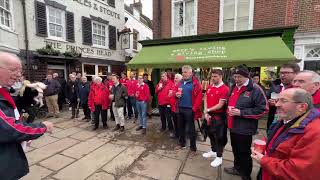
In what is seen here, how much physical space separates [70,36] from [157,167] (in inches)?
384

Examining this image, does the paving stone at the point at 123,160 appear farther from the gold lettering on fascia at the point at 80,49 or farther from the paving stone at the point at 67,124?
the gold lettering on fascia at the point at 80,49

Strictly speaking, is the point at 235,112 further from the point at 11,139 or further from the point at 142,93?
the point at 142,93

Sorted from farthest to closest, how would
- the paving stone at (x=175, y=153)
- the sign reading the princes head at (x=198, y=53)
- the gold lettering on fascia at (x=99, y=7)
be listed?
the gold lettering on fascia at (x=99, y=7) → the sign reading the princes head at (x=198, y=53) → the paving stone at (x=175, y=153)

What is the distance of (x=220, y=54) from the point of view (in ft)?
24.5

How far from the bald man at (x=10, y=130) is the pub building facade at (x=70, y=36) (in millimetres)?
8570

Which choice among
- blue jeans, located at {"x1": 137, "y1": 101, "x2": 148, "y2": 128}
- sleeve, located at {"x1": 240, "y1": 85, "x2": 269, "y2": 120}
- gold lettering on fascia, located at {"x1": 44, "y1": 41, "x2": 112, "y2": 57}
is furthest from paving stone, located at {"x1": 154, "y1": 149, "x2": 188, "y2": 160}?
gold lettering on fascia, located at {"x1": 44, "y1": 41, "x2": 112, "y2": 57}

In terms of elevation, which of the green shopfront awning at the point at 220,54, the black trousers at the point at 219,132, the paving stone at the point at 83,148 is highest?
the green shopfront awning at the point at 220,54

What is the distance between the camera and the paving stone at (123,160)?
3.83m

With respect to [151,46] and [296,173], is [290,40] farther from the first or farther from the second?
[296,173]

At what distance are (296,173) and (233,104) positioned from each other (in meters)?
1.90

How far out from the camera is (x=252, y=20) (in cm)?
816

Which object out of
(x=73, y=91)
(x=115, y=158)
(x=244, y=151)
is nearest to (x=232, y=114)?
(x=244, y=151)

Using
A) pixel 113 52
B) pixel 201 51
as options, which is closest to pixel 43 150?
pixel 201 51

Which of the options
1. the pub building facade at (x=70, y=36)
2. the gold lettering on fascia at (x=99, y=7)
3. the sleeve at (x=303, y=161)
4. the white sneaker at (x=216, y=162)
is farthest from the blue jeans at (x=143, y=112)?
the gold lettering on fascia at (x=99, y=7)
